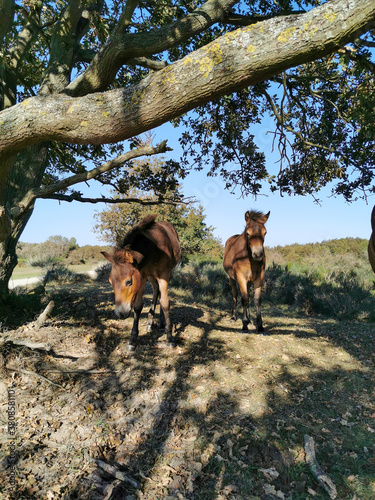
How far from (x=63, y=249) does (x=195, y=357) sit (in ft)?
104

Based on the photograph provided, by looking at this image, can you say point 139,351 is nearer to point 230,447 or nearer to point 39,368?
point 39,368

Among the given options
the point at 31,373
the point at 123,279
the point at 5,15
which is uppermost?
the point at 5,15

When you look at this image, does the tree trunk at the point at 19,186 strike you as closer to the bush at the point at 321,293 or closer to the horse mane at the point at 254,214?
the horse mane at the point at 254,214

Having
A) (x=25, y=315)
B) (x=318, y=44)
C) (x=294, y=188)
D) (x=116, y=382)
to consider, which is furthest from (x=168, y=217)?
(x=318, y=44)

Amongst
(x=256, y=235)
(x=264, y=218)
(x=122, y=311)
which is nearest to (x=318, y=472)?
(x=122, y=311)

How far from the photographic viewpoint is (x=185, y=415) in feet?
13.1

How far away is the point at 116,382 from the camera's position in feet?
14.8

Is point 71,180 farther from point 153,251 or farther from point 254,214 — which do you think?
point 254,214

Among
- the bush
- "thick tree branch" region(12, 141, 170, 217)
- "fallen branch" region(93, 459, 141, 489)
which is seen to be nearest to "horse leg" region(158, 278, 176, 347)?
"thick tree branch" region(12, 141, 170, 217)

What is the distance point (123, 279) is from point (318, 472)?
3.37 metres

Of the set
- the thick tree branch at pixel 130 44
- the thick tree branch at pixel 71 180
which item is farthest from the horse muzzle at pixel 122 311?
the thick tree branch at pixel 130 44

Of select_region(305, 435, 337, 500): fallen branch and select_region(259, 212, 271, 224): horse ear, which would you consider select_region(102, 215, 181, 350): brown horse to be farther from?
select_region(305, 435, 337, 500): fallen branch

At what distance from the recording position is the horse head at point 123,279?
450 cm

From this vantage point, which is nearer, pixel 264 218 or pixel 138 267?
pixel 138 267
